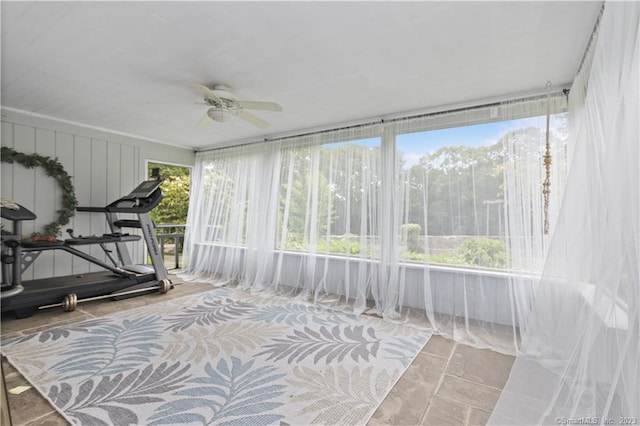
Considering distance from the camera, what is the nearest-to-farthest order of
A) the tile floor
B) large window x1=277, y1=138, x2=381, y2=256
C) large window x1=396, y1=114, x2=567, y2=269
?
the tile floor, large window x1=396, y1=114, x2=567, y2=269, large window x1=277, y1=138, x2=381, y2=256

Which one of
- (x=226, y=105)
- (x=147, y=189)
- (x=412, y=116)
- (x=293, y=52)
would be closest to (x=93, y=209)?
(x=147, y=189)

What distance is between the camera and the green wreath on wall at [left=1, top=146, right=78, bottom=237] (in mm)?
4105

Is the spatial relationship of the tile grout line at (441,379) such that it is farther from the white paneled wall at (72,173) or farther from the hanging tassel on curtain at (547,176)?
the white paneled wall at (72,173)

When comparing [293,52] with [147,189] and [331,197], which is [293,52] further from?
[147,189]

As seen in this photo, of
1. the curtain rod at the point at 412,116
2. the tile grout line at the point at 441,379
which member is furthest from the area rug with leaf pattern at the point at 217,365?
the curtain rod at the point at 412,116

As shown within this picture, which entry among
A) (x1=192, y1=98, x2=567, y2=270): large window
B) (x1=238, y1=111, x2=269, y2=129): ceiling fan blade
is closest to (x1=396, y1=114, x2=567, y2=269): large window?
(x1=192, y1=98, x2=567, y2=270): large window

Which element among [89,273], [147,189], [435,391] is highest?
[147,189]

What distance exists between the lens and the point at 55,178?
446 centimetres

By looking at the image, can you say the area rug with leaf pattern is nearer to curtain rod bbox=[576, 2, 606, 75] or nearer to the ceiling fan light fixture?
the ceiling fan light fixture

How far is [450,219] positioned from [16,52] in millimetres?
4286

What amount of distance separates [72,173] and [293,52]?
4121mm

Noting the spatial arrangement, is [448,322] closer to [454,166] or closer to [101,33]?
[454,166]

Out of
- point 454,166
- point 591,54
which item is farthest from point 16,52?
point 591,54

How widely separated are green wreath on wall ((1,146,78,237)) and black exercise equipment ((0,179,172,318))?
22 cm
